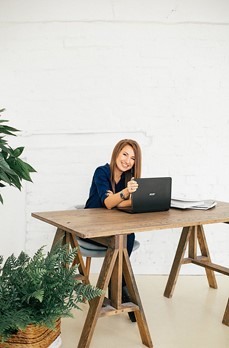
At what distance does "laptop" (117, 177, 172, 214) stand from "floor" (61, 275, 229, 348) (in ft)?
2.37

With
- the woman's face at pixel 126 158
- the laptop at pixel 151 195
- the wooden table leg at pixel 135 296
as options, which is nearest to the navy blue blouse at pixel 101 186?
the woman's face at pixel 126 158

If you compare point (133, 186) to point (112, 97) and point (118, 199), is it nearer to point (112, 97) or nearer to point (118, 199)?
point (118, 199)

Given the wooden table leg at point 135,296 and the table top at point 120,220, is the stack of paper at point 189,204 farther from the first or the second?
the wooden table leg at point 135,296

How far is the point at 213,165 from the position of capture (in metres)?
4.21

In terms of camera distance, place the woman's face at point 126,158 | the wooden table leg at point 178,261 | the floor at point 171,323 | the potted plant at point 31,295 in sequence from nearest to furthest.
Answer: the potted plant at point 31,295, the floor at point 171,323, the woman's face at point 126,158, the wooden table leg at point 178,261

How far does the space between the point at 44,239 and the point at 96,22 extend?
1.88 metres

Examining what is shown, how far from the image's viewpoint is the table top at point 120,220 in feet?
7.81

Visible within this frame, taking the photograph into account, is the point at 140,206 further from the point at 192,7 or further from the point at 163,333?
the point at 192,7

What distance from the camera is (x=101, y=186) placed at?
3094 millimetres

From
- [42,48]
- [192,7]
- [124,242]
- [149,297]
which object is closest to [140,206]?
[124,242]

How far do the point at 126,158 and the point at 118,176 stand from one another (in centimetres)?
16

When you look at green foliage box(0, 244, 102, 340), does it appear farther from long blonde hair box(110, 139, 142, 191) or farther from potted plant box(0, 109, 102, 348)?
long blonde hair box(110, 139, 142, 191)

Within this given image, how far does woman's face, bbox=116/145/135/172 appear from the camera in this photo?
3139 mm

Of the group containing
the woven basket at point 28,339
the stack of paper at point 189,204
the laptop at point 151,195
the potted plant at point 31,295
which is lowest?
the woven basket at point 28,339
